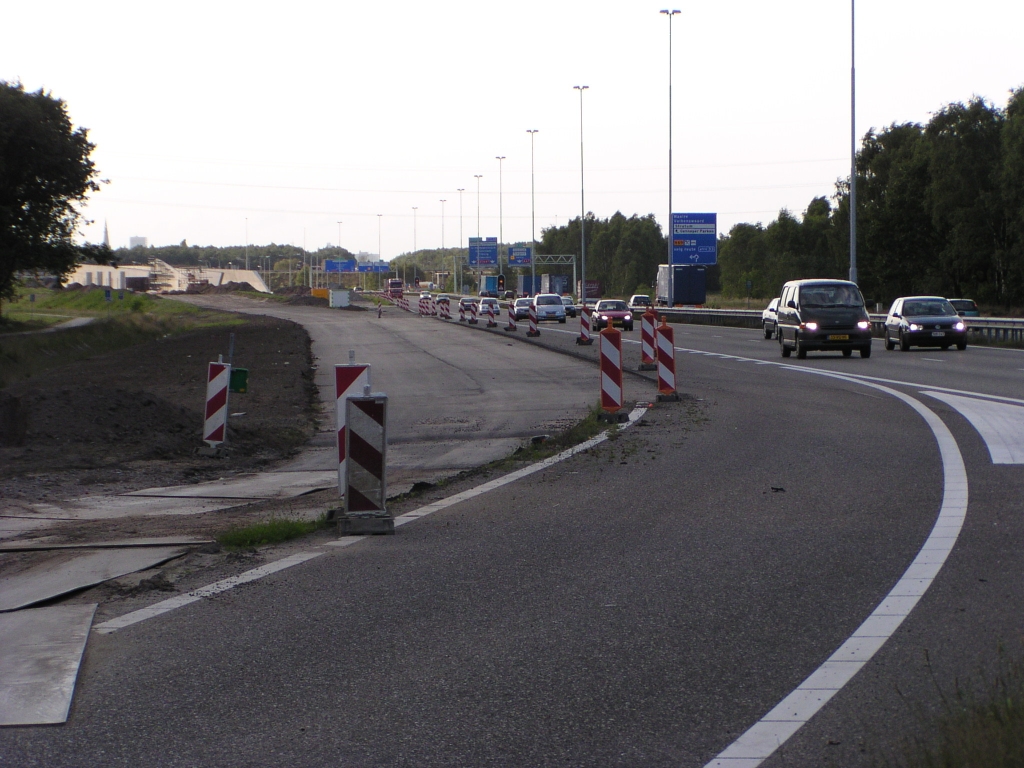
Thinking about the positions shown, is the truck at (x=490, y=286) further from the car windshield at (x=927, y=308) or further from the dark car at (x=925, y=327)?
the dark car at (x=925, y=327)

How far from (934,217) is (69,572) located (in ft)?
255

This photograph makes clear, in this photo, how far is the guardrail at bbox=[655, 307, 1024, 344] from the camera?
3575cm

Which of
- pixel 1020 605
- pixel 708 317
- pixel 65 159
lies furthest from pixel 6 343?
pixel 1020 605

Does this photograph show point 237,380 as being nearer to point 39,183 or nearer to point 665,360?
point 665,360

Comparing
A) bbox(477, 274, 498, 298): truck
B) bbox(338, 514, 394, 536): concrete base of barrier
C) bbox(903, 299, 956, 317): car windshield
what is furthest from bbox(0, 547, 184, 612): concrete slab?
bbox(477, 274, 498, 298): truck

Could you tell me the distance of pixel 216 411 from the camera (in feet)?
45.5

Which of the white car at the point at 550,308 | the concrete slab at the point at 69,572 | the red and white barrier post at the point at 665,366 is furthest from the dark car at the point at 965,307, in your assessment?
the concrete slab at the point at 69,572

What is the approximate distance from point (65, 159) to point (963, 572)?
55.9 meters

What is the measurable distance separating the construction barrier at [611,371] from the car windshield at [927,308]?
19.7 meters

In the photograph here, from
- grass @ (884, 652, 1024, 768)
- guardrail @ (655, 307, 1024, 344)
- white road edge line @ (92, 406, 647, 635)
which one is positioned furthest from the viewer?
guardrail @ (655, 307, 1024, 344)

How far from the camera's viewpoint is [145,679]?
486 centimetres

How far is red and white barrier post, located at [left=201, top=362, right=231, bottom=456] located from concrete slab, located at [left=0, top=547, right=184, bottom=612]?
252 inches

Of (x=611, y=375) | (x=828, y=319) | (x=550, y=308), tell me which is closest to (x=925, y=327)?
(x=828, y=319)

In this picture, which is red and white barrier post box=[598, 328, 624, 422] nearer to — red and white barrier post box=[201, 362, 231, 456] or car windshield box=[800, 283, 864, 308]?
red and white barrier post box=[201, 362, 231, 456]
